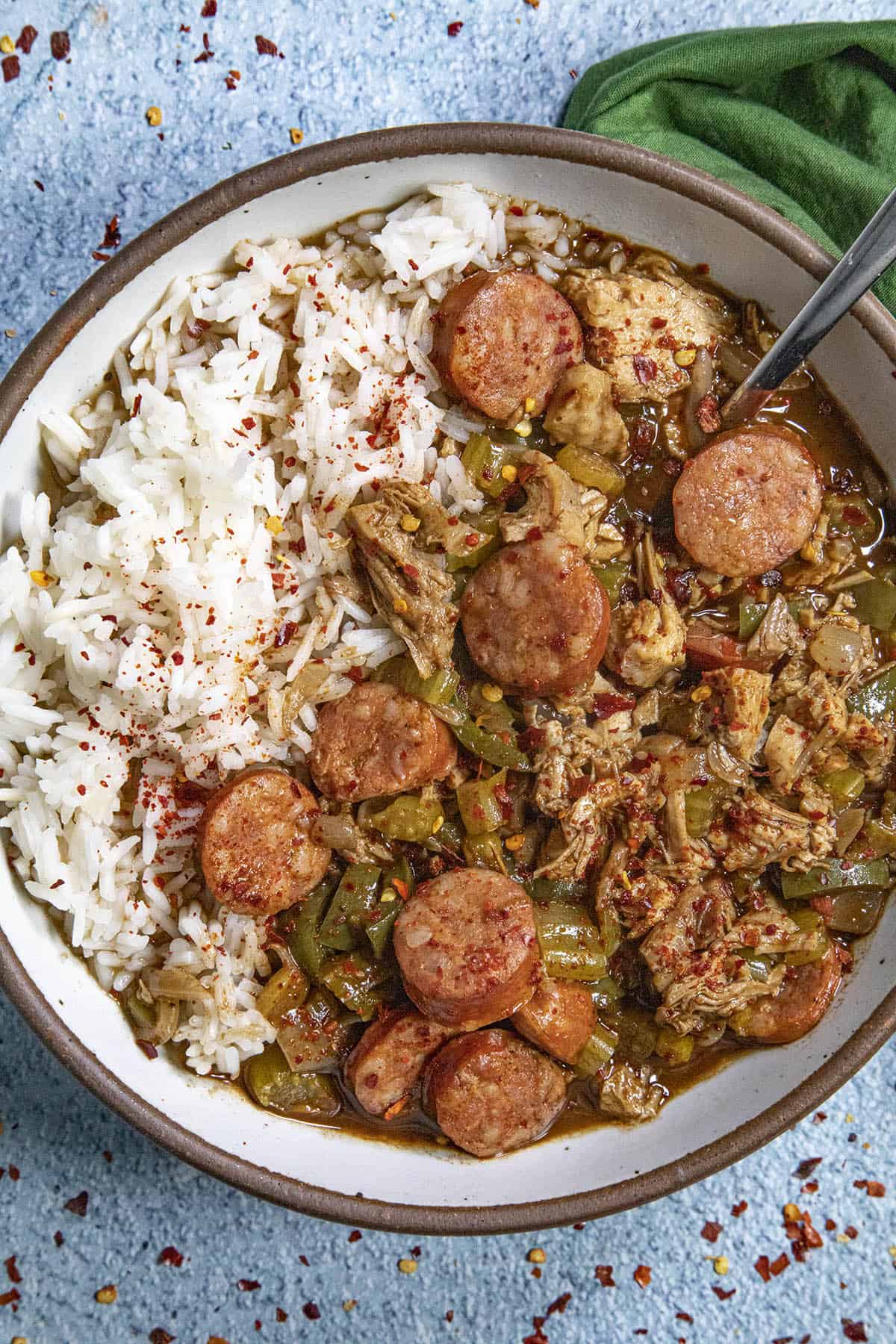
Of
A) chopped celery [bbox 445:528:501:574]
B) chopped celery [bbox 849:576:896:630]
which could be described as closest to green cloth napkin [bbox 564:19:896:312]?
chopped celery [bbox 849:576:896:630]

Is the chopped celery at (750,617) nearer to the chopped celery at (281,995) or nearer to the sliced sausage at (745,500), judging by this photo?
the sliced sausage at (745,500)

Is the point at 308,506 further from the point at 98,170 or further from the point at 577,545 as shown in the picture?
the point at 98,170

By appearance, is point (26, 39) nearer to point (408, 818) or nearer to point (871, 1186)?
point (408, 818)

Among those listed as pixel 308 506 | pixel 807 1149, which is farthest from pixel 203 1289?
pixel 308 506

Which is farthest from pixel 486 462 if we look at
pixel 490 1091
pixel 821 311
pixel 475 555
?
pixel 490 1091

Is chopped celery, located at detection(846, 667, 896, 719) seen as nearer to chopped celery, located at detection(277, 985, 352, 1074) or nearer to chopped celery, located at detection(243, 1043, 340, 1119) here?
chopped celery, located at detection(277, 985, 352, 1074)
